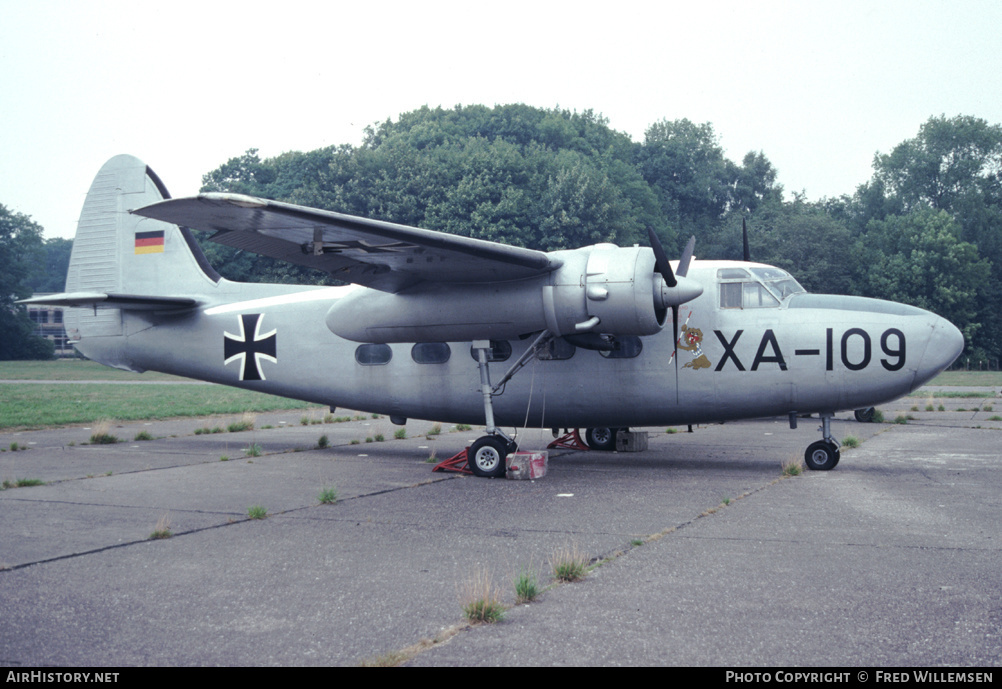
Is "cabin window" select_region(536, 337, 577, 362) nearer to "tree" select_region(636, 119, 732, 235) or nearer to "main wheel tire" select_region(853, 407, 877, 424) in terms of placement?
"main wheel tire" select_region(853, 407, 877, 424)

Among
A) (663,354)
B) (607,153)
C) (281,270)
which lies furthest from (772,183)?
(663,354)

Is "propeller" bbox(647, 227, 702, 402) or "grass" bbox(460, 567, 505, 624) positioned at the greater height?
"propeller" bbox(647, 227, 702, 402)

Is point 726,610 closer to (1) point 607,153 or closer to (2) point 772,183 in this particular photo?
(1) point 607,153

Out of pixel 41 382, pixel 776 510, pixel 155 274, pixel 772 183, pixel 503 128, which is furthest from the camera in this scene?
pixel 772 183

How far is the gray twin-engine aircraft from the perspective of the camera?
11320mm

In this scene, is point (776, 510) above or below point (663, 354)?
below

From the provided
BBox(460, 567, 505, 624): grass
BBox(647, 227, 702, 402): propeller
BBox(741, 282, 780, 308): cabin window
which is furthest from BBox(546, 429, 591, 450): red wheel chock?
BBox(460, 567, 505, 624): grass

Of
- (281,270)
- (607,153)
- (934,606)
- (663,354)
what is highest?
(607,153)

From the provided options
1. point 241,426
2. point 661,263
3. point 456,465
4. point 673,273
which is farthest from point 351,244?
point 241,426

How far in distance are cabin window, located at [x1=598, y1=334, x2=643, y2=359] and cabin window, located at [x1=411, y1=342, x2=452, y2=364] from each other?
273 centimetres

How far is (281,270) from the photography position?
4722 centimetres

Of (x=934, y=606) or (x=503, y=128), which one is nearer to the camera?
(x=934, y=606)
